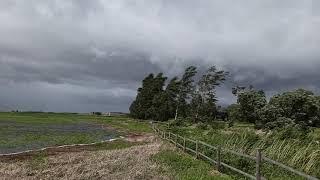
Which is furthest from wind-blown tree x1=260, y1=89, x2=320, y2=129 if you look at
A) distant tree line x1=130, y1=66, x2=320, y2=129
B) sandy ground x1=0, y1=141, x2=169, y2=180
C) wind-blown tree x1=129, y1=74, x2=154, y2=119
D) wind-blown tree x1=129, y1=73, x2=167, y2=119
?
wind-blown tree x1=129, y1=74, x2=154, y2=119

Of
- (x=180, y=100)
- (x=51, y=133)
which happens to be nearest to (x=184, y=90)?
(x=180, y=100)

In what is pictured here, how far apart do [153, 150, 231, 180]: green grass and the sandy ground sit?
2.42ft

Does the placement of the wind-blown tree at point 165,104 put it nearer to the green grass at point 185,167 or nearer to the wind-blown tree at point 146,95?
the wind-blown tree at point 146,95

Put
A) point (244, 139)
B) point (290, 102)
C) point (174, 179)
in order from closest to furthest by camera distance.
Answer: point (174, 179)
point (244, 139)
point (290, 102)

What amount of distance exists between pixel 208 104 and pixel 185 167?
12835cm

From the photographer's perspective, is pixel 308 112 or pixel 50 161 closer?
pixel 50 161

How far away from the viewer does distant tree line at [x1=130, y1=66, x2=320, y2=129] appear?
98875 millimetres

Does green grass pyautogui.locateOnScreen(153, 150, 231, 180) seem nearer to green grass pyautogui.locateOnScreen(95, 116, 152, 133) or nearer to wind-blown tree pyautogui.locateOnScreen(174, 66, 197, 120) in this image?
green grass pyautogui.locateOnScreen(95, 116, 152, 133)

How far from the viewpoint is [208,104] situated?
157 m

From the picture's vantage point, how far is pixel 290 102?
99.0 m

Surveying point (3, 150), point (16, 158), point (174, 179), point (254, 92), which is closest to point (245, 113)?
point (254, 92)

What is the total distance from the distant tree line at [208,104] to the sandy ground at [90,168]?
6387 centimetres

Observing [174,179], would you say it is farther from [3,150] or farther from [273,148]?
[3,150]

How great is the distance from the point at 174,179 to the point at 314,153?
6.52 m
